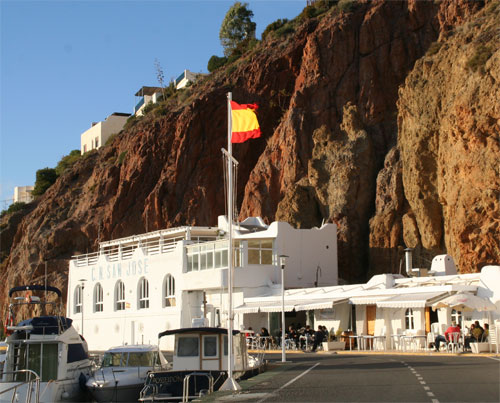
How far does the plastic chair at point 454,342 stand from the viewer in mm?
32406

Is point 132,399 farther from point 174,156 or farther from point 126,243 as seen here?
point 174,156

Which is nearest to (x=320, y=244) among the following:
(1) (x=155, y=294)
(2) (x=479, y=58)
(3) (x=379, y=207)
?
(3) (x=379, y=207)

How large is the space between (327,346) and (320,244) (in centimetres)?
1459

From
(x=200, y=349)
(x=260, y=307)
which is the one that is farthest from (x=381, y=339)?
(x=200, y=349)

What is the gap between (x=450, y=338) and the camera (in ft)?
107

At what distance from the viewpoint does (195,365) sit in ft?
85.9

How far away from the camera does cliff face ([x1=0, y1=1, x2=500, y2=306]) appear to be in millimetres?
45188

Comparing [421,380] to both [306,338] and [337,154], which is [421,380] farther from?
[337,154]

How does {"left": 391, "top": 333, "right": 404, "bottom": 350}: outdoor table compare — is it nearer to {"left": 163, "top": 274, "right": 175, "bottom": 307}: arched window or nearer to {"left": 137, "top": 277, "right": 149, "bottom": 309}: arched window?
{"left": 163, "top": 274, "right": 175, "bottom": 307}: arched window

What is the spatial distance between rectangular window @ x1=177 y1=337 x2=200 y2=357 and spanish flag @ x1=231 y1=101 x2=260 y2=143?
7526mm

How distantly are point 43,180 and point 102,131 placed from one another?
11.2m

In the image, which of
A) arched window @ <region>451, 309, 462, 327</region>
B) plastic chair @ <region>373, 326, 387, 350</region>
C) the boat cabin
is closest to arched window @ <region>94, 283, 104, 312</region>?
plastic chair @ <region>373, 326, 387, 350</region>

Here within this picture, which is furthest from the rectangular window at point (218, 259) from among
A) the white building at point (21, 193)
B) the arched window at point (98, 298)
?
the white building at point (21, 193)

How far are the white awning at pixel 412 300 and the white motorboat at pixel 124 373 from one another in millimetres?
12180
